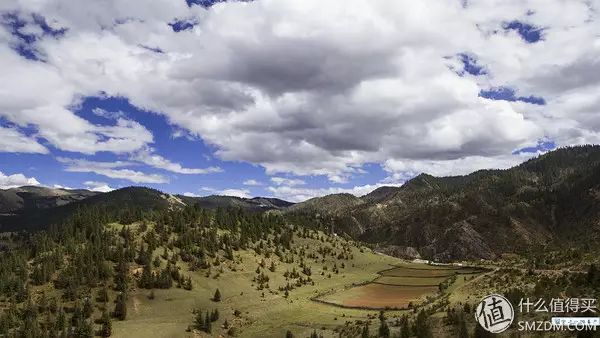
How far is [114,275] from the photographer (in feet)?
235

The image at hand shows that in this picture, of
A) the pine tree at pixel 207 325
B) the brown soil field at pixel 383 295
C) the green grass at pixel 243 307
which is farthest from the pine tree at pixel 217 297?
the brown soil field at pixel 383 295

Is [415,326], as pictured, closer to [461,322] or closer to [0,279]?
[461,322]

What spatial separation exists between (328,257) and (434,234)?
95211mm

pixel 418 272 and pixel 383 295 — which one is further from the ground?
pixel 418 272

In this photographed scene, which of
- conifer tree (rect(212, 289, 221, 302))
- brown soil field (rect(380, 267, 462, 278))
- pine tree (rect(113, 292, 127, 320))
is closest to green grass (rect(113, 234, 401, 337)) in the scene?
conifer tree (rect(212, 289, 221, 302))

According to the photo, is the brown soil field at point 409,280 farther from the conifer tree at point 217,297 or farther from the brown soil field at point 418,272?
the conifer tree at point 217,297

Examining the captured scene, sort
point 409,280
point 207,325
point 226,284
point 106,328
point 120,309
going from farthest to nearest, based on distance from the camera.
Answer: point 409,280 → point 226,284 → point 120,309 → point 207,325 → point 106,328

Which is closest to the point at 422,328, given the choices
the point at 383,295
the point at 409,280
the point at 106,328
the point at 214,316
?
the point at 214,316

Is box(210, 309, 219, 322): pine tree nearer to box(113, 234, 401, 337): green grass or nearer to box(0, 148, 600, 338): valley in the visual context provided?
box(0, 148, 600, 338): valley

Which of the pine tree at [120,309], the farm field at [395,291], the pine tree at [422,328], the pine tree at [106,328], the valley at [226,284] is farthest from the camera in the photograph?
the farm field at [395,291]

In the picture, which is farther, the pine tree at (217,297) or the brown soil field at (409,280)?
the brown soil field at (409,280)

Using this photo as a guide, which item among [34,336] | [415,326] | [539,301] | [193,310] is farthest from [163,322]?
[539,301]

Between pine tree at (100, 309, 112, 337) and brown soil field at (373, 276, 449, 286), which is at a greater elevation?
brown soil field at (373, 276, 449, 286)

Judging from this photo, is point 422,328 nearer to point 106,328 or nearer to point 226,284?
point 106,328
